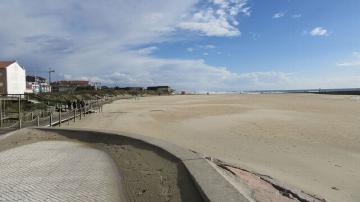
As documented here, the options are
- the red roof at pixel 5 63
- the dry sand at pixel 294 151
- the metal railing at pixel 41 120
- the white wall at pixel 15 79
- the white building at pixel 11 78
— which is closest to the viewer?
the dry sand at pixel 294 151

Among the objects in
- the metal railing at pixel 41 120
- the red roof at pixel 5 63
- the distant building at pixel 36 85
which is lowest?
the metal railing at pixel 41 120

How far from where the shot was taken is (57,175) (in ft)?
22.7

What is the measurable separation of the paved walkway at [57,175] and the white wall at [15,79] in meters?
70.8

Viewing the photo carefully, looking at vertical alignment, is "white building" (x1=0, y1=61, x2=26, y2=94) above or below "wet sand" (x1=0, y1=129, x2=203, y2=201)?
above

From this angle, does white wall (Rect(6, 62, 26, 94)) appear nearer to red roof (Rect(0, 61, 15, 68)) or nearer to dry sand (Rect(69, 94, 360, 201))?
red roof (Rect(0, 61, 15, 68))

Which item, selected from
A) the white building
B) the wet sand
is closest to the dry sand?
the wet sand

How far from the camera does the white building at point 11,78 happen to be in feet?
247

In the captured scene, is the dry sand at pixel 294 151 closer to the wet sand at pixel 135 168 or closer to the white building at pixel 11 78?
the wet sand at pixel 135 168

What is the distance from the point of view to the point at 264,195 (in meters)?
5.35

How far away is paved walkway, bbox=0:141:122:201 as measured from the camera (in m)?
5.57

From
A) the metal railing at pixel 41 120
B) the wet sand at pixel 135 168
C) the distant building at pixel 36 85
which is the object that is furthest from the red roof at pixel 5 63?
the wet sand at pixel 135 168

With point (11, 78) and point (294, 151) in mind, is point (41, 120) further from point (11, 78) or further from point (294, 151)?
point (11, 78)

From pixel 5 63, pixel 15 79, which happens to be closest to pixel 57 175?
pixel 5 63

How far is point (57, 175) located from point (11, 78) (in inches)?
3066
